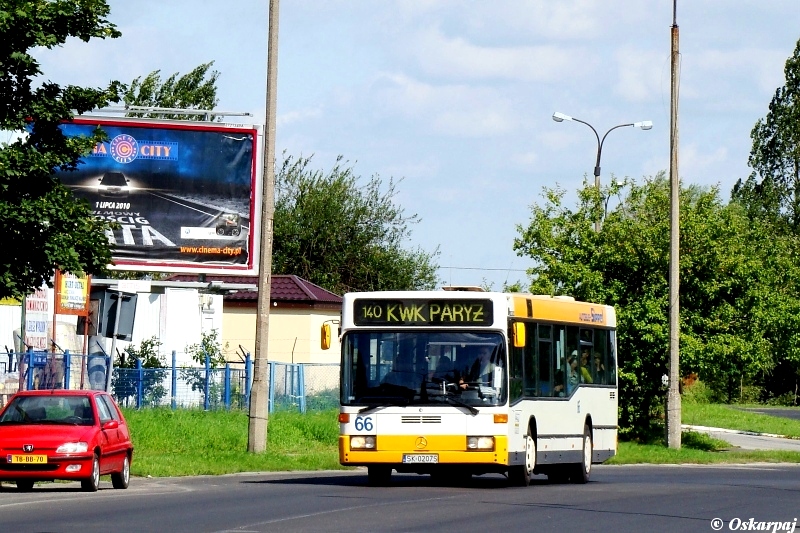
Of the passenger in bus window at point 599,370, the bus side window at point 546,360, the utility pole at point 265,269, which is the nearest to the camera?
the bus side window at point 546,360

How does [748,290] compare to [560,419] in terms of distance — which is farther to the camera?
[748,290]

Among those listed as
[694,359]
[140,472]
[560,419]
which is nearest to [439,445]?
[560,419]

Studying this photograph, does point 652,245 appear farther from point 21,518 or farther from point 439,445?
point 21,518

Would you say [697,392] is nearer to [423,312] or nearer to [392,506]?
[423,312]

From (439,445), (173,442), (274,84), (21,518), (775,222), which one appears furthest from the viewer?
(775,222)

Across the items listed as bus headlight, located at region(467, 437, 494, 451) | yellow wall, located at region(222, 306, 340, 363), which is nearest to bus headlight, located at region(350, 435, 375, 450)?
bus headlight, located at region(467, 437, 494, 451)

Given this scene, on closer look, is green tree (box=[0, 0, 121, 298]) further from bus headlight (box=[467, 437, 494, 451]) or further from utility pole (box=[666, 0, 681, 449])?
utility pole (box=[666, 0, 681, 449])

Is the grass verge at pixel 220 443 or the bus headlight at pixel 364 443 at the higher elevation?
the bus headlight at pixel 364 443

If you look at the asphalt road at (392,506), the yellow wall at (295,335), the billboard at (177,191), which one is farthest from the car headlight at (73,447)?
the yellow wall at (295,335)

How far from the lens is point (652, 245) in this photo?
40.9 metres

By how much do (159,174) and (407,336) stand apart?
19.9 m

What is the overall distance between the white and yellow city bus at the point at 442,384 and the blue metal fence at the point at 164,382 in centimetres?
1112

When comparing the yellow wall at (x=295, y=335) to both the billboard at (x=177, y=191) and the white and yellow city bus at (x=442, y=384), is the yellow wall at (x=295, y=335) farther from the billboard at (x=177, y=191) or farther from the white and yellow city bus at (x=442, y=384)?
the white and yellow city bus at (x=442, y=384)

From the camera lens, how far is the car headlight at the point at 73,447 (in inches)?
793
